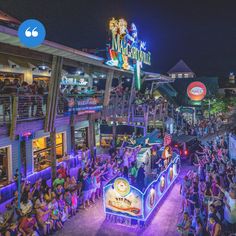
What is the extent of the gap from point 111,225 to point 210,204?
4.21 m

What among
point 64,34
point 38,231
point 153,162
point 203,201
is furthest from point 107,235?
point 64,34

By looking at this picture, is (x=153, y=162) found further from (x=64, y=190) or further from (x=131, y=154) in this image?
(x=64, y=190)

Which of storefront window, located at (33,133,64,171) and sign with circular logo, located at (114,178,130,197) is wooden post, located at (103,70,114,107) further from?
sign with circular logo, located at (114,178,130,197)

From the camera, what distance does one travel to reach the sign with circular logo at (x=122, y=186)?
34.7 feet

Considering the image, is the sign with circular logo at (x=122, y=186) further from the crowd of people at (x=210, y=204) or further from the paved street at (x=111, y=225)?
the crowd of people at (x=210, y=204)

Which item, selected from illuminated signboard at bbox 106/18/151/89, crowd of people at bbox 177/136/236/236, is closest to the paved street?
crowd of people at bbox 177/136/236/236

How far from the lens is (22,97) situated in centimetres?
1170

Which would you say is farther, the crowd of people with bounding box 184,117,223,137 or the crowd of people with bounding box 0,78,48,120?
the crowd of people with bounding box 184,117,223,137

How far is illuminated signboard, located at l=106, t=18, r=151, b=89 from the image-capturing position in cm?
1839

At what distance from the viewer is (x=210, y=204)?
27.5 ft

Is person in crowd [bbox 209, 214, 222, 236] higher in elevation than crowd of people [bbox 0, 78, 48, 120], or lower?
lower

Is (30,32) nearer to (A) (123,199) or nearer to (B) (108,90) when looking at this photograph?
(A) (123,199)

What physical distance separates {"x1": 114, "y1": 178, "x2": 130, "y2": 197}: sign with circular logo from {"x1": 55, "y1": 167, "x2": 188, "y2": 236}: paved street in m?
1.35

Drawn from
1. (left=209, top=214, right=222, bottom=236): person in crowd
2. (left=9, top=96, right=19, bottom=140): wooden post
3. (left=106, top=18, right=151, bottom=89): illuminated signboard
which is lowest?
(left=209, top=214, right=222, bottom=236): person in crowd
